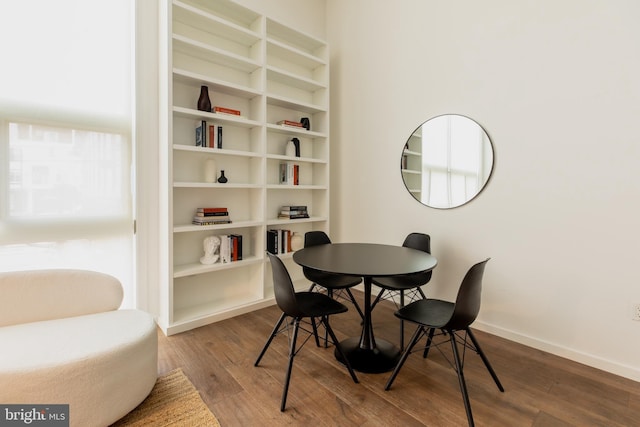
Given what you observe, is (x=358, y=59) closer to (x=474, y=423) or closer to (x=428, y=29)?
(x=428, y=29)

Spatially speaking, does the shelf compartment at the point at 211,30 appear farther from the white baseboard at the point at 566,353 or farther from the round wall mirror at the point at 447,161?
the white baseboard at the point at 566,353

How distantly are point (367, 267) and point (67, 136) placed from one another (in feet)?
7.94

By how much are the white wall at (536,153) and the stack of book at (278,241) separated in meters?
1.07

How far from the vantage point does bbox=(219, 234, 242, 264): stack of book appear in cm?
297

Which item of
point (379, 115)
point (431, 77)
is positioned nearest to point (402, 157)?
point (379, 115)

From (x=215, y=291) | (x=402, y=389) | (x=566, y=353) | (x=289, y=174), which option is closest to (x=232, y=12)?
(x=289, y=174)

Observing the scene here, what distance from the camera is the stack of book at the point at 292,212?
3.51 metres

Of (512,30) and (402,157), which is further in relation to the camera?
(402,157)

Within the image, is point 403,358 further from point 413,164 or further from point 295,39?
point 295,39

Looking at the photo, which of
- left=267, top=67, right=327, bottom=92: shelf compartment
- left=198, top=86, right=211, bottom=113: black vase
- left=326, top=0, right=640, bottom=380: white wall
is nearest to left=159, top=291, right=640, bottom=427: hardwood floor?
left=326, top=0, right=640, bottom=380: white wall

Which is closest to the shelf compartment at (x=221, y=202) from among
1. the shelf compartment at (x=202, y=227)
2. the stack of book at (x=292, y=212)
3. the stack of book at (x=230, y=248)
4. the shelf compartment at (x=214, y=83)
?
the shelf compartment at (x=202, y=227)

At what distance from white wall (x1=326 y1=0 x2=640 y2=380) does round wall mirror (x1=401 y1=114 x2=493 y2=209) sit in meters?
0.08

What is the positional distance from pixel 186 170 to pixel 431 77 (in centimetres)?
246

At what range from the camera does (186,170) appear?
290 cm
